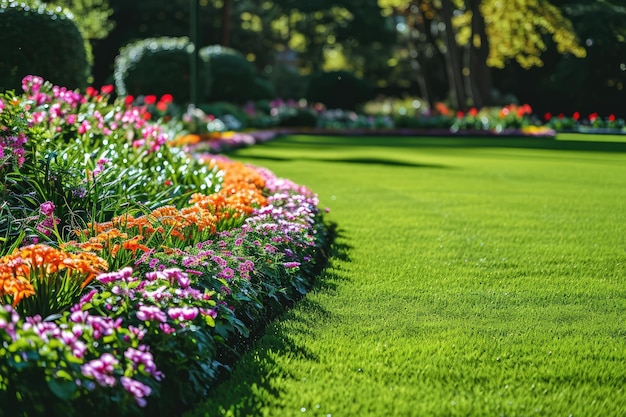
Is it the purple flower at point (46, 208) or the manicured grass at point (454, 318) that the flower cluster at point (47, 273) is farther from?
the purple flower at point (46, 208)

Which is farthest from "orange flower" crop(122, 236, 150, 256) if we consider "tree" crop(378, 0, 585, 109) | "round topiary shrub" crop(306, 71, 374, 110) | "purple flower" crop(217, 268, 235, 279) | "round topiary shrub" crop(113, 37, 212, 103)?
"round topiary shrub" crop(306, 71, 374, 110)

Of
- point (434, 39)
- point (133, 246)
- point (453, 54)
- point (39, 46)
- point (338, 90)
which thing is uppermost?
point (434, 39)

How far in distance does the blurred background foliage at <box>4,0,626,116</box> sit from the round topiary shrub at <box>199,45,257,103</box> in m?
4.76

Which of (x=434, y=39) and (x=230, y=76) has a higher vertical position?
(x=434, y=39)

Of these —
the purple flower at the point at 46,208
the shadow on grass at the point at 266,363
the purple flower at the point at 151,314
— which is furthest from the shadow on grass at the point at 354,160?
the purple flower at the point at 151,314

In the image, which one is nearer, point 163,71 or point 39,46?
point 39,46

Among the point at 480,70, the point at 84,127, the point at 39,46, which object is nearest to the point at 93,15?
the point at 480,70

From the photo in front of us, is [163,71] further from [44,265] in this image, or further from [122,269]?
[122,269]

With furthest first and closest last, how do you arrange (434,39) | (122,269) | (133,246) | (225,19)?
(434,39) → (225,19) → (133,246) → (122,269)

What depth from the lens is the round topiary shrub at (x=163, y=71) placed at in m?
21.5

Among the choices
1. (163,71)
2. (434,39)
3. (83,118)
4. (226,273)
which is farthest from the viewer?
(434,39)

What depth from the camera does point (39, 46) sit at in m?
8.57

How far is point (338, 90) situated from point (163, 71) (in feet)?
47.2

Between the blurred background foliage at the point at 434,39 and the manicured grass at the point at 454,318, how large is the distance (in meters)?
20.2
